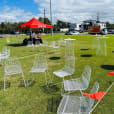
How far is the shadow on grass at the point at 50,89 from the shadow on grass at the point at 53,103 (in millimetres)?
349

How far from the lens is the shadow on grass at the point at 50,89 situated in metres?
3.99

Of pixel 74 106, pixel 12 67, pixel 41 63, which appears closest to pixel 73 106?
pixel 74 106

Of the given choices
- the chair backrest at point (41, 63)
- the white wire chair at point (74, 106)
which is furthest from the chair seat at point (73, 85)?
the chair backrest at point (41, 63)

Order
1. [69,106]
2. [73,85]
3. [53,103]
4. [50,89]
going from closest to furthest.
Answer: [69,106] → [73,85] → [53,103] → [50,89]

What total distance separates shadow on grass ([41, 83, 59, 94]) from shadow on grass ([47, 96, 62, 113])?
35cm

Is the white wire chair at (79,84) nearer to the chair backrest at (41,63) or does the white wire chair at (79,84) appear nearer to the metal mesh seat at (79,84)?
the metal mesh seat at (79,84)

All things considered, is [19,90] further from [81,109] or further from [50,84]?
[81,109]

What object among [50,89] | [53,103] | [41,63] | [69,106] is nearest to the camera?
[69,106]

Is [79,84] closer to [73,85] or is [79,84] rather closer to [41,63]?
[73,85]

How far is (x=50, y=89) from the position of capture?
4.12m

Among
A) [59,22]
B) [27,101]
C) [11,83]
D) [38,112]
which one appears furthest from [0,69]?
[59,22]

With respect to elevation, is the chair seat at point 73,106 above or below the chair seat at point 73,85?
below

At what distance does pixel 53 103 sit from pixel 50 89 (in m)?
0.77

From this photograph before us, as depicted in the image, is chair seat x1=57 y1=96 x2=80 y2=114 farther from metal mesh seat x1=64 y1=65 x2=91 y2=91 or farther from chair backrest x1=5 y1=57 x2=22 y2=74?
chair backrest x1=5 y1=57 x2=22 y2=74
